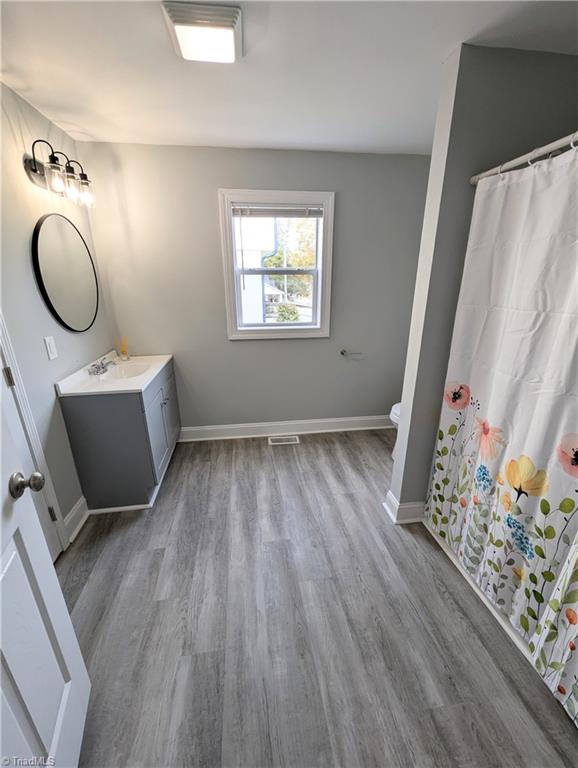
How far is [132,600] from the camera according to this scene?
1.60 metres

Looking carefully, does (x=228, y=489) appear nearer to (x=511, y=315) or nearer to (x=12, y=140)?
(x=511, y=315)

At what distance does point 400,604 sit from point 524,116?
239cm

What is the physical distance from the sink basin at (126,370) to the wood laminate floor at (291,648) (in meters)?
1.00

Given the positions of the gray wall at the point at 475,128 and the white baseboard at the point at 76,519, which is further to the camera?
the white baseboard at the point at 76,519

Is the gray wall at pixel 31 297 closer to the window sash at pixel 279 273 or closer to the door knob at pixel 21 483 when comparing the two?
the door knob at pixel 21 483

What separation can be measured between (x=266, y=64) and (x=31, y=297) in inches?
64.8

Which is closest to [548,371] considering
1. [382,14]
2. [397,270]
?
[382,14]

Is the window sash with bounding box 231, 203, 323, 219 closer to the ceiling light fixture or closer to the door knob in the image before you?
the ceiling light fixture

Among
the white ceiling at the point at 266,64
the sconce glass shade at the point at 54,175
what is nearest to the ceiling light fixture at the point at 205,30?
the white ceiling at the point at 266,64

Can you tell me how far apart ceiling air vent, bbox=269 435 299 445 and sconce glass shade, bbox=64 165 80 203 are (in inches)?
92.2

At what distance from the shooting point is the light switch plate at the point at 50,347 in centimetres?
183

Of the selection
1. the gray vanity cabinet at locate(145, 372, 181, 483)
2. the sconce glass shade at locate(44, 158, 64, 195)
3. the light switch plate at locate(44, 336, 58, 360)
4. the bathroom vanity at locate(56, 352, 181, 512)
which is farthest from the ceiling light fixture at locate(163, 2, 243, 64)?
the gray vanity cabinet at locate(145, 372, 181, 483)

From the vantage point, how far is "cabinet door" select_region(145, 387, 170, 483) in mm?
2174

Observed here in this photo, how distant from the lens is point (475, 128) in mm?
1476
